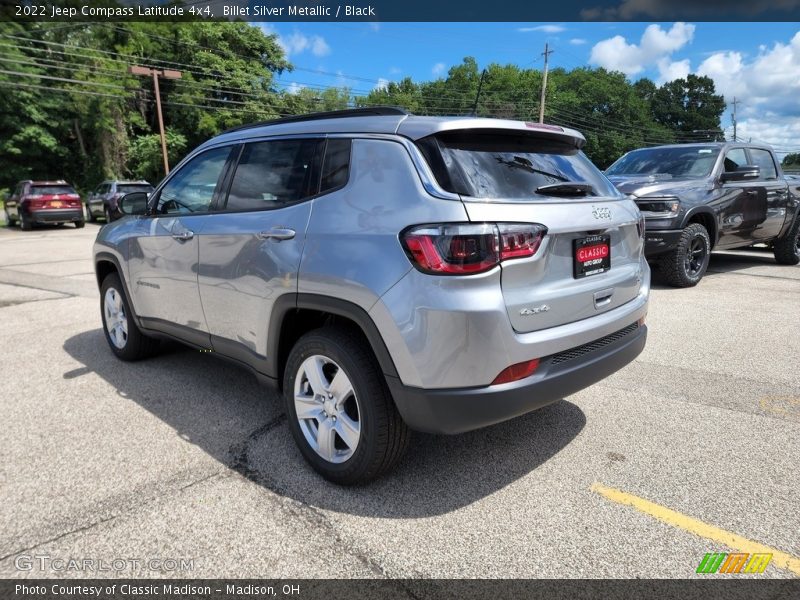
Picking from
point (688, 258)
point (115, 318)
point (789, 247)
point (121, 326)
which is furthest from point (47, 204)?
point (789, 247)

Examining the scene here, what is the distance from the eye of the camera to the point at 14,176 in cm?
3672

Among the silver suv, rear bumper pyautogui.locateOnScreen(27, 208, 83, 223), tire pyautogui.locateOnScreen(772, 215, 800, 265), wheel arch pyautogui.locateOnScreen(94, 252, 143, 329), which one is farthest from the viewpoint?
rear bumper pyautogui.locateOnScreen(27, 208, 83, 223)

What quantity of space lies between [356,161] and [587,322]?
1.39 metres

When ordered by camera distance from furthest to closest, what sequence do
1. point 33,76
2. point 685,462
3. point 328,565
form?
point 33,76 < point 685,462 < point 328,565

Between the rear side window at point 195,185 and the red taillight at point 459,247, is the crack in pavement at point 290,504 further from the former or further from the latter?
the rear side window at point 195,185

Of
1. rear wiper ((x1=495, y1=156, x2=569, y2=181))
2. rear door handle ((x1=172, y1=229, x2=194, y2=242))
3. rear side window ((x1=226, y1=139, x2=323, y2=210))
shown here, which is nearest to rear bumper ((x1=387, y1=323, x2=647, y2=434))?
rear wiper ((x1=495, y1=156, x2=569, y2=181))

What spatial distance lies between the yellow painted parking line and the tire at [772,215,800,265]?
8.59 m

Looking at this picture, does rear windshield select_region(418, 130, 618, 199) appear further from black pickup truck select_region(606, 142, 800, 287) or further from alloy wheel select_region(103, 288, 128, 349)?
black pickup truck select_region(606, 142, 800, 287)

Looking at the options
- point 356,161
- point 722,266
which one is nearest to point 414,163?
point 356,161

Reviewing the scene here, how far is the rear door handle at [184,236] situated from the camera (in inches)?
143

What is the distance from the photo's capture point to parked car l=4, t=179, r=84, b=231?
19.6 metres

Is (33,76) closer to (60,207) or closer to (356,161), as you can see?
(60,207)

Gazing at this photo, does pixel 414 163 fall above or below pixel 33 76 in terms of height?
below

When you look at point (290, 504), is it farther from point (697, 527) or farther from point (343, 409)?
point (697, 527)
